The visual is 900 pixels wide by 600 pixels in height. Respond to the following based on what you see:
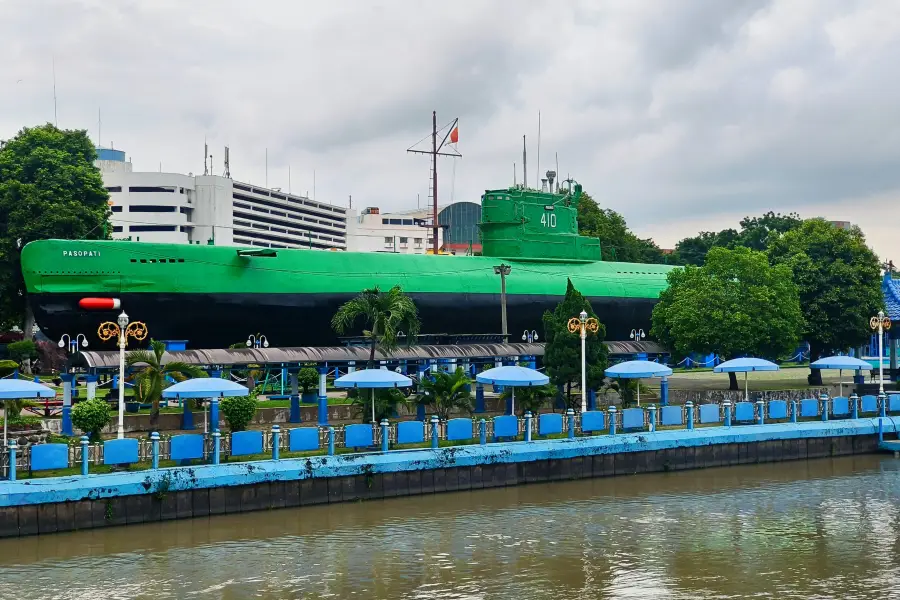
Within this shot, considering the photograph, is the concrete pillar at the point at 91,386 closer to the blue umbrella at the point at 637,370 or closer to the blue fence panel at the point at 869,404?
the blue umbrella at the point at 637,370

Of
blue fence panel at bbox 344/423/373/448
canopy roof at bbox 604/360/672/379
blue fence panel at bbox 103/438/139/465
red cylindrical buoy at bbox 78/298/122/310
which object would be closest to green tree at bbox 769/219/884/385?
canopy roof at bbox 604/360/672/379

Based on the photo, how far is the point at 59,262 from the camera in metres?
46.1

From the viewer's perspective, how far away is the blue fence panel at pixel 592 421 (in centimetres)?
3203

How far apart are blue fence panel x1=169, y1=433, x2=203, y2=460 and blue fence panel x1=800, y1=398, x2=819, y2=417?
2175 cm

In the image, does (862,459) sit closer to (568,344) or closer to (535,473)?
(568,344)

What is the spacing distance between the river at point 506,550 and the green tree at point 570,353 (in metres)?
7.80

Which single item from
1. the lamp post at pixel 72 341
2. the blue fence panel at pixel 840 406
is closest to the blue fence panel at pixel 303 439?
the blue fence panel at pixel 840 406

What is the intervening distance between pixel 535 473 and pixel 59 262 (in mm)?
26512

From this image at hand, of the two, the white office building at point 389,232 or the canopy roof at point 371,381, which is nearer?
the canopy roof at point 371,381

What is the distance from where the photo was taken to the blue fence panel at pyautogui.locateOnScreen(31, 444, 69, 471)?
23703 millimetres

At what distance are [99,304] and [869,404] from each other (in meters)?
32.0

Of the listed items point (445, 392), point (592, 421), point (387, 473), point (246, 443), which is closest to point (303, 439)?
point (246, 443)

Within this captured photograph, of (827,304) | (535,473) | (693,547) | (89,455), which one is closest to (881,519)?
(693,547)

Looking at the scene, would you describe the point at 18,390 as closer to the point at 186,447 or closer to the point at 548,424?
the point at 186,447
